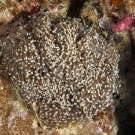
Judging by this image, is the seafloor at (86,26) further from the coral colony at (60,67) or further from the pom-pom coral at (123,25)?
the coral colony at (60,67)

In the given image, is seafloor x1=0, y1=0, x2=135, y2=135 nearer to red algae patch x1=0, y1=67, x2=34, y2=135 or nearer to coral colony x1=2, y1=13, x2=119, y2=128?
red algae patch x1=0, y1=67, x2=34, y2=135

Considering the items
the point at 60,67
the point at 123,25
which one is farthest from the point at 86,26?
the point at 60,67

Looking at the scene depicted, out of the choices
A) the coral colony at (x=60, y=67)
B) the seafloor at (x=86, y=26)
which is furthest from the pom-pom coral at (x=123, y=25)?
the coral colony at (x=60, y=67)

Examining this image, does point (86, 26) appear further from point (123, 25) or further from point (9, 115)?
point (9, 115)

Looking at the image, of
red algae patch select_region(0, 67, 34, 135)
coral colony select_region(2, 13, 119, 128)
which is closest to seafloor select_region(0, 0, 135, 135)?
red algae patch select_region(0, 67, 34, 135)

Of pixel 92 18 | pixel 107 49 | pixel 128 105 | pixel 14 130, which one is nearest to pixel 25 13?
pixel 92 18
